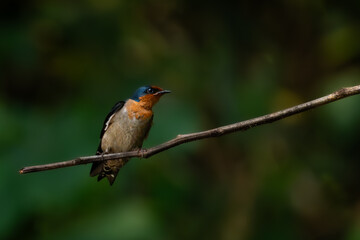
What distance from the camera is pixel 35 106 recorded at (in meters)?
4.72

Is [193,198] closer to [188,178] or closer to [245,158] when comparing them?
[188,178]

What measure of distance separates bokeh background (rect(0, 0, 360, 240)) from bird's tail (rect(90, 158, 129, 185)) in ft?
4.35

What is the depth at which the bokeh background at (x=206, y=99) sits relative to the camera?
14.7 ft

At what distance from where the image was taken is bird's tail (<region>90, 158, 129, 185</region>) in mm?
2721

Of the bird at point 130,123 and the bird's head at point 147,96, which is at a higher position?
the bird's head at point 147,96

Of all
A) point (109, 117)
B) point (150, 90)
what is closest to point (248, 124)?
point (150, 90)

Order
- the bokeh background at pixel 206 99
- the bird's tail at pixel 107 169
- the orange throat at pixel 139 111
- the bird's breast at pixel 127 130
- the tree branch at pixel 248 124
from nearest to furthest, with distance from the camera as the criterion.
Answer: the tree branch at pixel 248 124, the bird's tail at pixel 107 169, the bird's breast at pixel 127 130, the orange throat at pixel 139 111, the bokeh background at pixel 206 99

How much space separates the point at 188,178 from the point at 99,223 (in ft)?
2.86

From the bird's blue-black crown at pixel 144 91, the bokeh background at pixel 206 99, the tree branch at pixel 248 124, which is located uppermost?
the tree branch at pixel 248 124

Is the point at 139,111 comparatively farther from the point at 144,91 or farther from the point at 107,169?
the point at 107,169

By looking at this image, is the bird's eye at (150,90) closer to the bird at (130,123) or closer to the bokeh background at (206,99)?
the bird at (130,123)

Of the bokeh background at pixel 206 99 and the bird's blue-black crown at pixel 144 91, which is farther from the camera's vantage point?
the bokeh background at pixel 206 99

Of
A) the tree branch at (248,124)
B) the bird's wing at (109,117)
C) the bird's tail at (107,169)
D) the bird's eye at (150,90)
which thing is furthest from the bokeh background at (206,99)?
the tree branch at (248,124)

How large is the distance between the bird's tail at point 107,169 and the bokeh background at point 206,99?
1.33 metres
